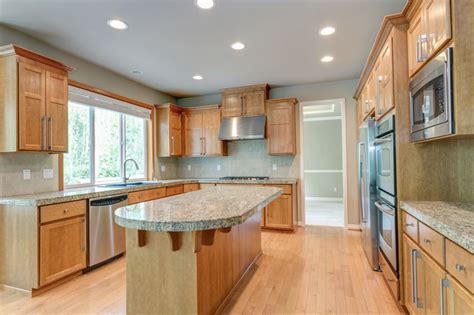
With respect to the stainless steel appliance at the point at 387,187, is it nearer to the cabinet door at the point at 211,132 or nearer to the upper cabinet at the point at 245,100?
the upper cabinet at the point at 245,100

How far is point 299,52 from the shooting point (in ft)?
10.9

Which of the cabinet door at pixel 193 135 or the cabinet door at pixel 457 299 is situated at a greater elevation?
the cabinet door at pixel 193 135

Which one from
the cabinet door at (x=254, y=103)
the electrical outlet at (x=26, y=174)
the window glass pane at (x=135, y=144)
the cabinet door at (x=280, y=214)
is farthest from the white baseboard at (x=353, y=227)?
the electrical outlet at (x=26, y=174)

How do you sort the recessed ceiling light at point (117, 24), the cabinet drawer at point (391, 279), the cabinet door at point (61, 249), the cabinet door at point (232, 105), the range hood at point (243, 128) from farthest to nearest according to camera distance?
the cabinet door at point (232, 105) → the range hood at point (243, 128) → the recessed ceiling light at point (117, 24) → the cabinet door at point (61, 249) → the cabinet drawer at point (391, 279)

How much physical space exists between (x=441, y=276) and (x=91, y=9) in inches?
130

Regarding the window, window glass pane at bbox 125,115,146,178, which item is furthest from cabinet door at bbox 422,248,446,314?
window glass pane at bbox 125,115,146,178

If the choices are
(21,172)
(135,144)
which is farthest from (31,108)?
(135,144)

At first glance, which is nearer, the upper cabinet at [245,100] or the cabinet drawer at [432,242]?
the cabinet drawer at [432,242]

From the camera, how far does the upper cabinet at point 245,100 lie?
15.3ft

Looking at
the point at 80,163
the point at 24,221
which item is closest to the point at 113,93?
the point at 80,163

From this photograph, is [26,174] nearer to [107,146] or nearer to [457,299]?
[107,146]

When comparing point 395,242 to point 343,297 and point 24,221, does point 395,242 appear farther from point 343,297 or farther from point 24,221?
point 24,221

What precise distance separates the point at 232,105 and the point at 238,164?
1191mm

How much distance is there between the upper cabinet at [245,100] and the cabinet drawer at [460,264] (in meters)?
3.69
